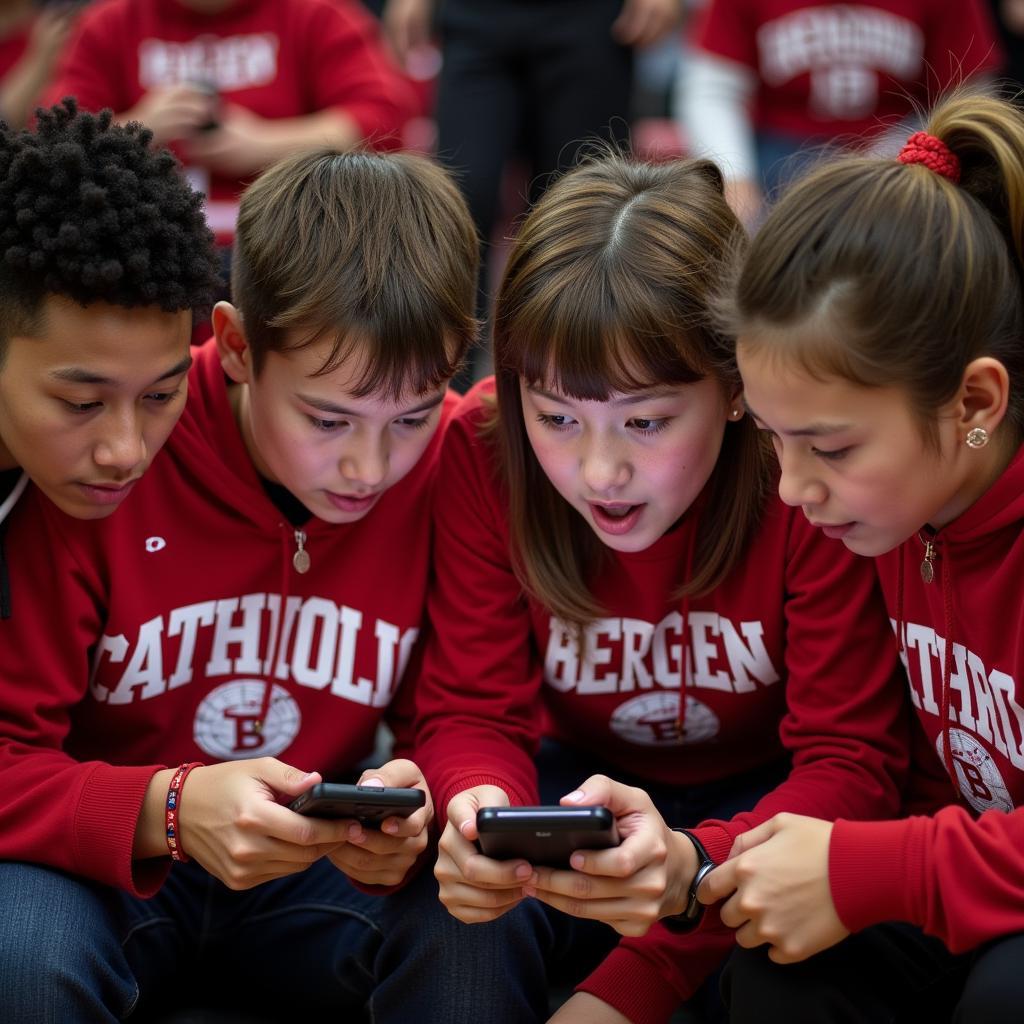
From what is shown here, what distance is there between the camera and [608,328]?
1.46 m

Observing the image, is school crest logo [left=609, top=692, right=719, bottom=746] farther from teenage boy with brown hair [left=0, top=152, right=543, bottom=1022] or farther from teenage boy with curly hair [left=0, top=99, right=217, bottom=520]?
teenage boy with curly hair [left=0, top=99, right=217, bottom=520]

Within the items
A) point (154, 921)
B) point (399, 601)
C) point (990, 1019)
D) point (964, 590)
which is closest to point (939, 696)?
point (964, 590)

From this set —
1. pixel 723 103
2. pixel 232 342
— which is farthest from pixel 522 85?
pixel 232 342

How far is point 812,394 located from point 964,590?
0.29m

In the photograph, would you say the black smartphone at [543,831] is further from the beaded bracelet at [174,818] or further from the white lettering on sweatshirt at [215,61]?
the white lettering on sweatshirt at [215,61]

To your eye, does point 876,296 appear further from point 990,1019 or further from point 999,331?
point 990,1019

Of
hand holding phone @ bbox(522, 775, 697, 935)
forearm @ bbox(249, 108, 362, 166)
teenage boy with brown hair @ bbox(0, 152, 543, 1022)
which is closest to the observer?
hand holding phone @ bbox(522, 775, 697, 935)

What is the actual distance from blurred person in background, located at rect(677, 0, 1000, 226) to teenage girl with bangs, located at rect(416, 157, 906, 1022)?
1.38 m

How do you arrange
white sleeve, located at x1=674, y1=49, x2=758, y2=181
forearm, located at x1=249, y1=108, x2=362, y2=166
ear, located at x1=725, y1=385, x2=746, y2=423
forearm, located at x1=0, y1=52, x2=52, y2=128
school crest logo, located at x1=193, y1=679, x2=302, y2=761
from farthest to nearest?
forearm, located at x1=0, y1=52, x2=52, y2=128, white sleeve, located at x1=674, y1=49, x2=758, y2=181, forearm, located at x1=249, y1=108, x2=362, y2=166, school crest logo, located at x1=193, y1=679, x2=302, y2=761, ear, located at x1=725, y1=385, x2=746, y2=423

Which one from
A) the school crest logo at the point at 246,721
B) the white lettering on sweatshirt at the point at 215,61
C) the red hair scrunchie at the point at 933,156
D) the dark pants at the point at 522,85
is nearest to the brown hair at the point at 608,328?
the red hair scrunchie at the point at 933,156

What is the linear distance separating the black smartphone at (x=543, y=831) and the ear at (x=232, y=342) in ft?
1.95

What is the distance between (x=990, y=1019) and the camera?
1.21m

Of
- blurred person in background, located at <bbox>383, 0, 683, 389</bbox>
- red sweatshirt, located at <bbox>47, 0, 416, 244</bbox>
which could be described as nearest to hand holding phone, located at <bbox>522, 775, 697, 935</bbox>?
blurred person in background, located at <bbox>383, 0, 683, 389</bbox>

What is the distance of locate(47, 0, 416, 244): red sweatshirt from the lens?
2.82 metres
